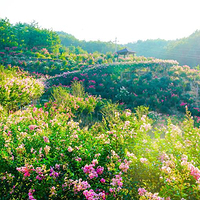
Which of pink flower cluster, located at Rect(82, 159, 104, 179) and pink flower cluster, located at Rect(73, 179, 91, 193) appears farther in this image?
pink flower cluster, located at Rect(82, 159, 104, 179)

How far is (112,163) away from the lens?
212 cm

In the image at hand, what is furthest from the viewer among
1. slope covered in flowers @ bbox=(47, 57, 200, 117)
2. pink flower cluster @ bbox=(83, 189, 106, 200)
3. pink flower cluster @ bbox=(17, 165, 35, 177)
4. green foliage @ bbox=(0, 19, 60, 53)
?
green foliage @ bbox=(0, 19, 60, 53)

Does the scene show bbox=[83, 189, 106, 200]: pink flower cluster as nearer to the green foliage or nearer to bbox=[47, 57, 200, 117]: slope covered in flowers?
bbox=[47, 57, 200, 117]: slope covered in flowers

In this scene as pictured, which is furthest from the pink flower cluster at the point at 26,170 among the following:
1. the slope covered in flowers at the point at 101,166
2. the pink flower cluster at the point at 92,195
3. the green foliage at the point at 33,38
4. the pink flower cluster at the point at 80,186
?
the green foliage at the point at 33,38

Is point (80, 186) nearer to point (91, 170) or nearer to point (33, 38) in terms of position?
point (91, 170)

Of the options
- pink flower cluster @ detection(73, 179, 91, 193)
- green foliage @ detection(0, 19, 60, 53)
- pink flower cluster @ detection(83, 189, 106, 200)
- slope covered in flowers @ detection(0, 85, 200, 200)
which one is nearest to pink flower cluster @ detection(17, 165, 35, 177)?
slope covered in flowers @ detection(0, 85, 200, 200)

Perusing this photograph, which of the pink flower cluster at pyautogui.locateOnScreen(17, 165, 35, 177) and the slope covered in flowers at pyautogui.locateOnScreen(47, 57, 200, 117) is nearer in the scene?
the pink flower cluster at pyautogui.locateOnScreen(17, 165, 35, 177)

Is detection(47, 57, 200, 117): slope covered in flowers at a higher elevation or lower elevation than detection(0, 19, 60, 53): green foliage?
lower

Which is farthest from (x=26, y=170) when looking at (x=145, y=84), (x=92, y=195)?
(x=145, y=84)

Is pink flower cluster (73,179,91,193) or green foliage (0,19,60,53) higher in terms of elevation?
green foliage (0,19,60,53)

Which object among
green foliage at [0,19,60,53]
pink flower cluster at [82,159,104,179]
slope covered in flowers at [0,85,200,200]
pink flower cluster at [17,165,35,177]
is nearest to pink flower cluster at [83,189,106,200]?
slope covered in flowers at [0,85,200,200]

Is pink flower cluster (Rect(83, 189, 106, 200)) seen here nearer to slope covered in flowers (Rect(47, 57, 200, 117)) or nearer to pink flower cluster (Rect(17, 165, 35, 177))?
pink flower cluster (Rect(17, 165, 35, 177))

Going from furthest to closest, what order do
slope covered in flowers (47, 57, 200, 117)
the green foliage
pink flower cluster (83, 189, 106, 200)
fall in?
1. the green foliage
2. slope covered in flowers (47, 57, 200, 117)
3. pink flower cluster (83, 189, 106, 200)

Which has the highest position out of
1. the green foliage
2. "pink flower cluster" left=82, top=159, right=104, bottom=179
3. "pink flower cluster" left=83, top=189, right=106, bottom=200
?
the green foliage
